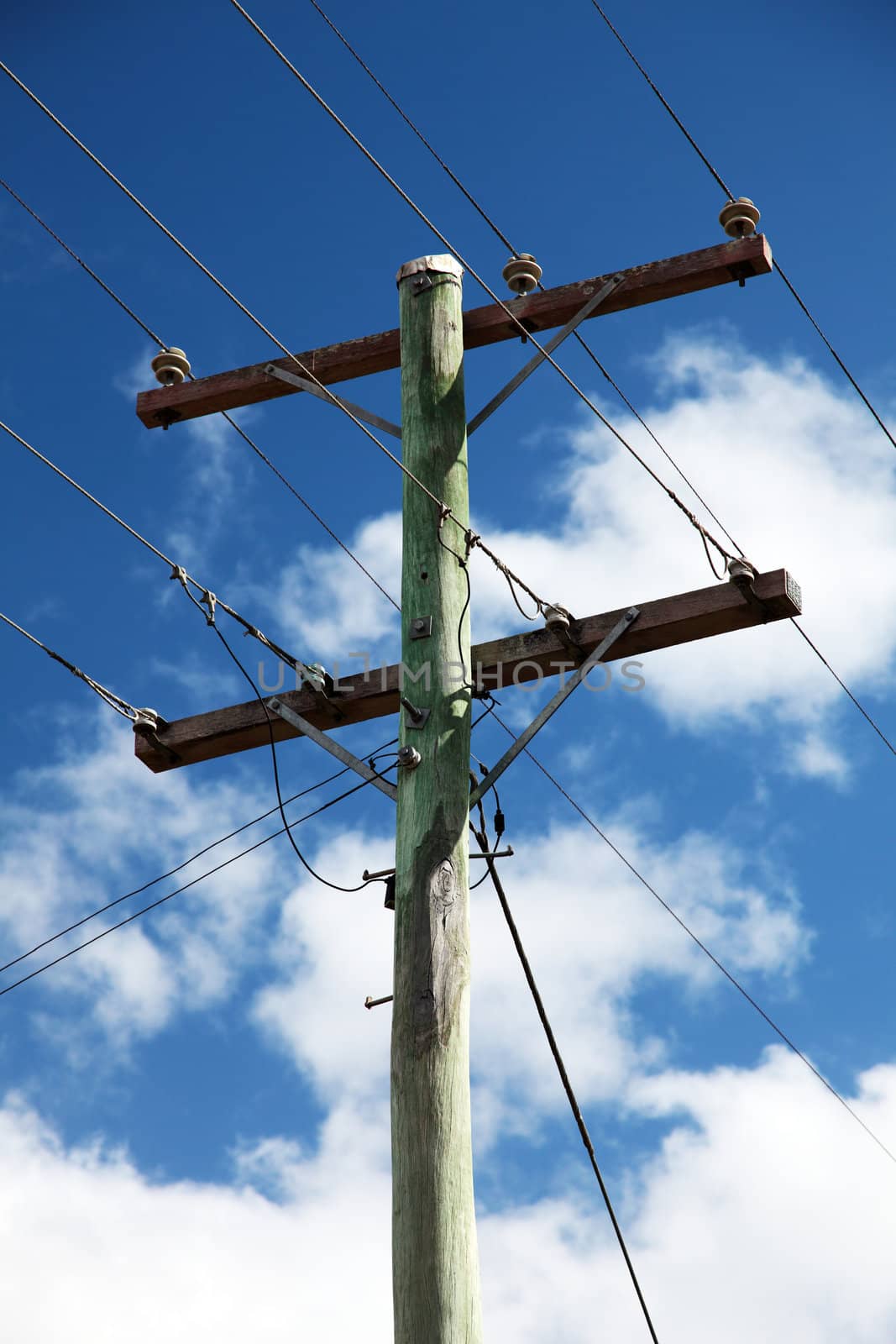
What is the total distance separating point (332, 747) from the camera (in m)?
6.51

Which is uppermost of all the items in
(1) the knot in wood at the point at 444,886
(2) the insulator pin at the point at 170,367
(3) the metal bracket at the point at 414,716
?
(2) the insulator pin at the point at 170,367

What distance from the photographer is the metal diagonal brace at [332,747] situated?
6.29 metres

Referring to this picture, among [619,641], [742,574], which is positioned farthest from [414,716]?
[742,574]

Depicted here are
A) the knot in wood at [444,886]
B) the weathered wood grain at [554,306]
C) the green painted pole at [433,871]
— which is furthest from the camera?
the weathered wood grain at [554,306]

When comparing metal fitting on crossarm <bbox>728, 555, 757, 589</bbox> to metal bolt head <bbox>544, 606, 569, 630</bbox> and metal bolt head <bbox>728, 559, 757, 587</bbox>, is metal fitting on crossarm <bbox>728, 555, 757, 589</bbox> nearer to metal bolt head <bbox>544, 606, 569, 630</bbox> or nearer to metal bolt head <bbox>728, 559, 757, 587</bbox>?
metal bolt head <bbox>728, 559, 757, 587</bbox>

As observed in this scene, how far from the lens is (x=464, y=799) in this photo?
6.10m

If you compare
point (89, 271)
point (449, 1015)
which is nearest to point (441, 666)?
point (449, 1015)

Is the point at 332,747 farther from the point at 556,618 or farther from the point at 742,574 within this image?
the point at 742,574

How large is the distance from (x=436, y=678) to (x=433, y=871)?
2.49 ft

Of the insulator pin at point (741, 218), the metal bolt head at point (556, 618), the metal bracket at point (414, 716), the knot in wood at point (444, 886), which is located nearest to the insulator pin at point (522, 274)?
the insulator pin at point (741, 218)

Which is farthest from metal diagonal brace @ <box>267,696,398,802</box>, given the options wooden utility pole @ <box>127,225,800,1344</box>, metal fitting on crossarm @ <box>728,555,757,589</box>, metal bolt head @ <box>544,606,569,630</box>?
metal fitting on crossarm @ <box>728,555,757,589</box>

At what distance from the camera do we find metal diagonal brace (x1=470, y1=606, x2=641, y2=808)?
6.30 meters

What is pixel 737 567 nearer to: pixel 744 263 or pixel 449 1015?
pixel 744 263

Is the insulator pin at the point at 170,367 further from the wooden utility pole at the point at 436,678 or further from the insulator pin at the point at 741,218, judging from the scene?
the insulator pin at the point at 741,218
